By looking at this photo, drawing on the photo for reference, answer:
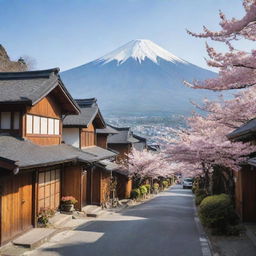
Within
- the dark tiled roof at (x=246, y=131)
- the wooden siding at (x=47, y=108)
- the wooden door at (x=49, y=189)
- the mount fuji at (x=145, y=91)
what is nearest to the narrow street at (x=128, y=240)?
the wooden door at (x=49, y=189)

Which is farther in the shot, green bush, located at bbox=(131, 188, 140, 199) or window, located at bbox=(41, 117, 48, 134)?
green bush, located at bbox=(131, 188, 140, 199)

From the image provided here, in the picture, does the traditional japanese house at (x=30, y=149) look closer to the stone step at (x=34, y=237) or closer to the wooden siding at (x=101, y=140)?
the stone step at (x=34, y=237)

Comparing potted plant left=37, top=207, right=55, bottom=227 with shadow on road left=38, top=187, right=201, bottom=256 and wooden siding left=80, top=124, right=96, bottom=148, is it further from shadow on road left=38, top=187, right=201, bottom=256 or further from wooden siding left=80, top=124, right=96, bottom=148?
wooden siding left=80, top=124, right=96, bottom=148

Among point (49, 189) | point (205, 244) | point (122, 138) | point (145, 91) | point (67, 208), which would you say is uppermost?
point (145, 91)

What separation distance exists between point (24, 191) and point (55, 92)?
615 cm

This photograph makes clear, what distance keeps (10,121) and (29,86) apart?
221 cm

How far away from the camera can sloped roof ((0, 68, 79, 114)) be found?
12530 millimetres

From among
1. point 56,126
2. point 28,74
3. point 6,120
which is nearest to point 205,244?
point 6,120

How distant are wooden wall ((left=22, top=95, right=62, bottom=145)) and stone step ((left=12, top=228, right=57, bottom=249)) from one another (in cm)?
392

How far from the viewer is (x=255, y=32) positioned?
7.40 meters

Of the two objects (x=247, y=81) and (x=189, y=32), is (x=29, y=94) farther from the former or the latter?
(x=247, y=81)

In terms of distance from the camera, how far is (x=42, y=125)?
14.6 m

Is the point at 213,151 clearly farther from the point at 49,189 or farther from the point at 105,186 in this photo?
the point at 105,186

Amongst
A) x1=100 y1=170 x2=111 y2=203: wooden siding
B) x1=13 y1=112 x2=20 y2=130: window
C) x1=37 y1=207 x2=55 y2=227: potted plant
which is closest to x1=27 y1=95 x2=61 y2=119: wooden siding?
x1=13 y1=112 x2=20 y2=130: window
